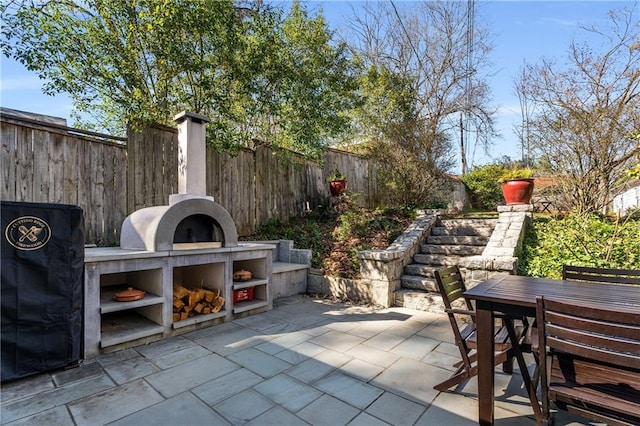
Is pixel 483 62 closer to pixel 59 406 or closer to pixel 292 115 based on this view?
pixel 292 115

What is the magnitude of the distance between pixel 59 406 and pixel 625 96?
771cm

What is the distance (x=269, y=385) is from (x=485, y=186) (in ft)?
36.2

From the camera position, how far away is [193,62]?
4.66m

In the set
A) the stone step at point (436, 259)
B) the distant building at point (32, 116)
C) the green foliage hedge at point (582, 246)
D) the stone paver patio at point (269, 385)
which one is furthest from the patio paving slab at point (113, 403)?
the green foliage hedge at point (582, 246)

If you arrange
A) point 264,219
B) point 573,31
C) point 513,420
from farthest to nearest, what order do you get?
point 264,219 → point 573,31 → point 513,420

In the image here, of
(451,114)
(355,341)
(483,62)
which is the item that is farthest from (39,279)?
(483,62)

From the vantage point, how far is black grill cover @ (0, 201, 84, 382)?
8.08 ft

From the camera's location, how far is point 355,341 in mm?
3357

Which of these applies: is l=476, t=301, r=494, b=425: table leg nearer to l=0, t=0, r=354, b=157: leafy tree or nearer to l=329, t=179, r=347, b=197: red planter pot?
l=0, t=0, r=354, b=157: leafy tree

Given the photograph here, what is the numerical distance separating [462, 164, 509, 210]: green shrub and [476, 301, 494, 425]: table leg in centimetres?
1020

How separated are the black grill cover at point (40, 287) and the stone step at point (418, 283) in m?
4.13

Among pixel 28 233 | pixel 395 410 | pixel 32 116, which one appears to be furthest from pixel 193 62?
pixel 395 410

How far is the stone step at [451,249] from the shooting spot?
5074mm

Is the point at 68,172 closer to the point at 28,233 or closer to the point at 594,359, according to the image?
the point at 28,233
